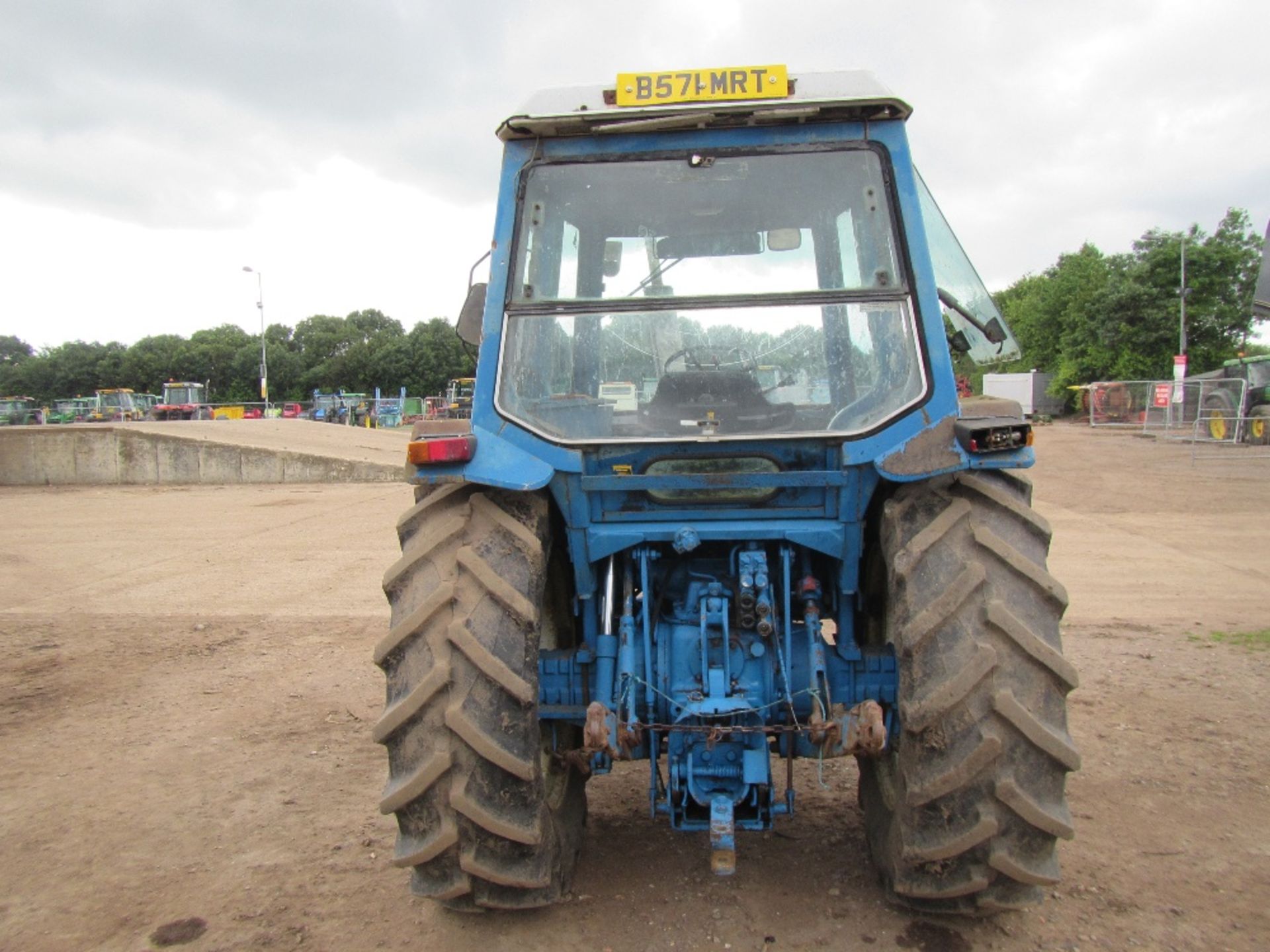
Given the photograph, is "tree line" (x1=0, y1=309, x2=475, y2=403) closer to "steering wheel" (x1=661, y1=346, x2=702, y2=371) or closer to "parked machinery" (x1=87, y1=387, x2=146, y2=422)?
"parked machinery" (x1=87, y1=387, x2=146, y2=422)

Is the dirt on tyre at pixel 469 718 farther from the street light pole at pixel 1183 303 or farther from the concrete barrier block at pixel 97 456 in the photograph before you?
the street light pole at pixel 1183 303

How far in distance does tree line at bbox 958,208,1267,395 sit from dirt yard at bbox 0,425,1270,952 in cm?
3640

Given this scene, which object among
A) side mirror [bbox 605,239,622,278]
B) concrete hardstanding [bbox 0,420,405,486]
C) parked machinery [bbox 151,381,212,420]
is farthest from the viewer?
parked machinery [bbox 151,381,212,420]

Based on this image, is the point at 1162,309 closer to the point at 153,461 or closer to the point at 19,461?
the point at 153,461

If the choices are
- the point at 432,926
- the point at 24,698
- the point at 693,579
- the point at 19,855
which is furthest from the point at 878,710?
the point at 24,698

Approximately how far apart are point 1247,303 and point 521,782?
153 feet

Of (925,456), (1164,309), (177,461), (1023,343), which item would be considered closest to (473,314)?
(925,456)

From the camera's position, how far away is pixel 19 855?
388 centimetres

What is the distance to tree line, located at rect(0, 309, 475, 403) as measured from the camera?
7006 cm

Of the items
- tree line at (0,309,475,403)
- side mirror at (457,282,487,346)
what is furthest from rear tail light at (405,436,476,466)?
tree line at (0,309,475,403)

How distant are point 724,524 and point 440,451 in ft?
3.08

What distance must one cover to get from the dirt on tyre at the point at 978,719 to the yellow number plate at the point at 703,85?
4.92 feet

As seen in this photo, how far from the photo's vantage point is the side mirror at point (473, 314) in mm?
3670

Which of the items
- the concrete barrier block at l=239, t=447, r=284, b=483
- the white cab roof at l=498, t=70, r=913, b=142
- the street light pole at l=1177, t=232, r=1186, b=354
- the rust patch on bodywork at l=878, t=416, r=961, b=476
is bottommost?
the concrete barrier block at l=239, t=447, r=284, b=483
